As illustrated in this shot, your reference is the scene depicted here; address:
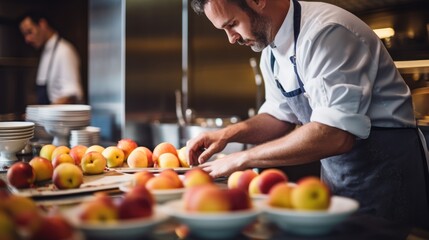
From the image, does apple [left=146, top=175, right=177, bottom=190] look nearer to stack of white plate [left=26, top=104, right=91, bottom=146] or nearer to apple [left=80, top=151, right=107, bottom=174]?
apple [left=80, top=151, right=107, bottom=174]

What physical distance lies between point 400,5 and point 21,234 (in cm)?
316

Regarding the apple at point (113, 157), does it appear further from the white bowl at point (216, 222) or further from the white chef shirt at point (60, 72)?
the white chef shirt at point (60, 72)

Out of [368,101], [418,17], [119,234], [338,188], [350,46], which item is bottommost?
[338,188]

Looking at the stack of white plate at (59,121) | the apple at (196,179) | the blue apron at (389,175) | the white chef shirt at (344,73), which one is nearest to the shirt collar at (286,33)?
the white chef shirt at (344,73)

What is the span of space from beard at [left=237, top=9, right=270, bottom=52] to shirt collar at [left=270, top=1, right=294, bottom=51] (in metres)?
0.05

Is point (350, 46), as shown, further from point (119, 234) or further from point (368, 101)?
point (119, 234)

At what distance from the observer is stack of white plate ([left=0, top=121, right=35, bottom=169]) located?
2.23 metres

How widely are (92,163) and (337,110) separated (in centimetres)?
89

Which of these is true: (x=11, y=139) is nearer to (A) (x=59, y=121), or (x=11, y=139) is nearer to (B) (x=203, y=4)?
(A) (x=59, y=121)

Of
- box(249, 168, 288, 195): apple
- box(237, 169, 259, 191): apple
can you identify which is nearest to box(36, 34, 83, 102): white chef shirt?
box(237, 169, 259, 191): apple

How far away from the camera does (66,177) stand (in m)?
1.60

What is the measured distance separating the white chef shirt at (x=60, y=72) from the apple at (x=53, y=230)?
4607 mm

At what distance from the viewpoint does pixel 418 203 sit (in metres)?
2.03

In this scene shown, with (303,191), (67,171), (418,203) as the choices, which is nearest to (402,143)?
(418,203)
